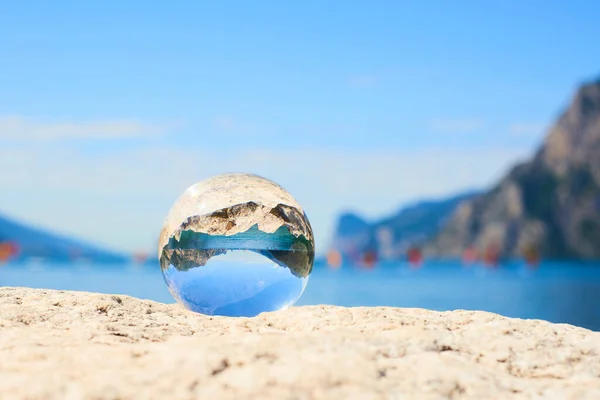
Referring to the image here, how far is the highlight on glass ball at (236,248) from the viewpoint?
7.32 metres

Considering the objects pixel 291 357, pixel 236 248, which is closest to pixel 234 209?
pixel 236 248

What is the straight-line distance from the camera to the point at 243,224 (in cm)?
745

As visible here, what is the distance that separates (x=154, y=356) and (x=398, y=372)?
1.64m

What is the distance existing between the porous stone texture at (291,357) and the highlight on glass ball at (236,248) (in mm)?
597

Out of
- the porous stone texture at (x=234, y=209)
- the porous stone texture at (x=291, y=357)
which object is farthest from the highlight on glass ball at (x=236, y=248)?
the porous stone texture at (x=291, y=357)

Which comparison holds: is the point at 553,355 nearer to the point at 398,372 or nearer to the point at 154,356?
the point at 398,372

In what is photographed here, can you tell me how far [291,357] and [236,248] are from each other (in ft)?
7.80

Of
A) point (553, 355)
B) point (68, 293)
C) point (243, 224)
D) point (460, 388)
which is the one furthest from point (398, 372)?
point (68, 293)

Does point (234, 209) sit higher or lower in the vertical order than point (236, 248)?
higher

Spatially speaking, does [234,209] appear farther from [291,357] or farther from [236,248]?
[291,357]

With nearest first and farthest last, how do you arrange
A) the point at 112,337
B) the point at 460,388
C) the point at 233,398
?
the point at 233,398 < the point at 460,388 < the point at 112,337

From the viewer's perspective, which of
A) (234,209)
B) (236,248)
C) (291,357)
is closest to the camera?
(291,357)

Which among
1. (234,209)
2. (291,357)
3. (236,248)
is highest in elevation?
(234,209)

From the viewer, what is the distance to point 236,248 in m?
7.34
